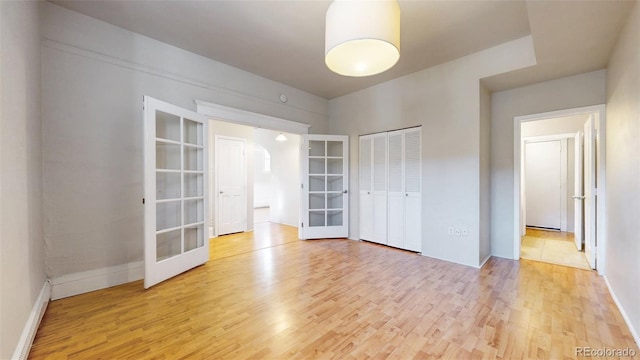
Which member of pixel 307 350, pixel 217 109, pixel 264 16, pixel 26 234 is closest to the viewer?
pixel 307 350

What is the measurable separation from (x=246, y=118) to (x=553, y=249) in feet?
17.7

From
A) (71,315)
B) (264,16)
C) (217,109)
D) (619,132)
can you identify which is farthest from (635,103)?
(71,315)

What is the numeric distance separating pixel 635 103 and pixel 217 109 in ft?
13.9

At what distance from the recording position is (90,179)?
2.64m

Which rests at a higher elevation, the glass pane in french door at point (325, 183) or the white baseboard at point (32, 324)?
the glass pane in french door at point (325, 183)

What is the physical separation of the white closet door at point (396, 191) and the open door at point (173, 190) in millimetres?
2914

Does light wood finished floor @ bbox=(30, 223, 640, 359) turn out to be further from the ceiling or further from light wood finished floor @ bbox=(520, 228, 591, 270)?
the ceiling

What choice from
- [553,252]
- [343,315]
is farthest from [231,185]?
[553,252]

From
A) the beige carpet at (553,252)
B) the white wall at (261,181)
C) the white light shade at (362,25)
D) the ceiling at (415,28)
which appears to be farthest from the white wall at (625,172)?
the white wall at (261,181)

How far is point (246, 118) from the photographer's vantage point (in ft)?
12.7

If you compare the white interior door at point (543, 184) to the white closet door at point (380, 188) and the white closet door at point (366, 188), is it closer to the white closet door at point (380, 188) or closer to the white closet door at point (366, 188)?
the white closet door at point (380, 188)

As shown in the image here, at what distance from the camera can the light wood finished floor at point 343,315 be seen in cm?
173

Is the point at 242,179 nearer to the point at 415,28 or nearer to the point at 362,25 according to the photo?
the point at 415,28

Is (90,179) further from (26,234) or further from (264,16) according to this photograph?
(264,16)
